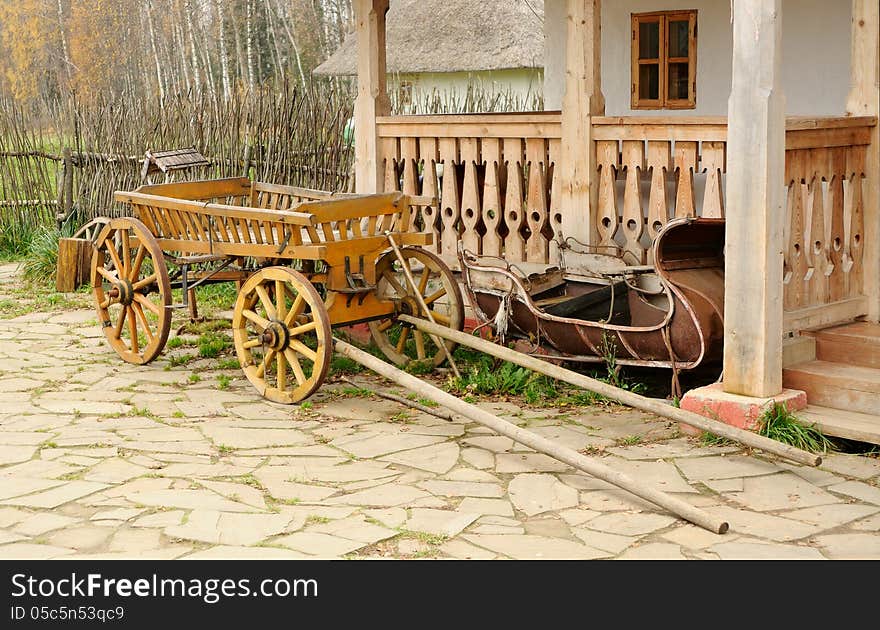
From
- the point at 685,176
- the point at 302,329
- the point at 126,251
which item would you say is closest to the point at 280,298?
the point at 302,329

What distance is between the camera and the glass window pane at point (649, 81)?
30.3 feet

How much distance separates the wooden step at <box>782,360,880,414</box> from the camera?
20.6ft

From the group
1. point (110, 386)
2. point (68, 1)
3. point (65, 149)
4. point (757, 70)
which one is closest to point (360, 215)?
point (110, 386)

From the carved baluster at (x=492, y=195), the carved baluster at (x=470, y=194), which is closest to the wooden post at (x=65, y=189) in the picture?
the carved baluster at (x=470, y=194)

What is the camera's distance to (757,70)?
599 centimetres

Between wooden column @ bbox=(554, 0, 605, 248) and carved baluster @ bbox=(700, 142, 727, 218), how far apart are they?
96 centimetres

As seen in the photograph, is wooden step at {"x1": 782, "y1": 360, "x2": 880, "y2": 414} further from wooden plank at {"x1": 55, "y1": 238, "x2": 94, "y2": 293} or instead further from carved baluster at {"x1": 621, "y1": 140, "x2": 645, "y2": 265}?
wooden plank at {"x1": 55, "y1": 238, "x2": 94, "y2": 293}

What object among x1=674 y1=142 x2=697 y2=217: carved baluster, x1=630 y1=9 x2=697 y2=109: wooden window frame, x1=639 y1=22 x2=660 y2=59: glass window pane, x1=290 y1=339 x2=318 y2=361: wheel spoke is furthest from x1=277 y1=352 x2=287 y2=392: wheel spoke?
x1=639 y1=22 x2=660 y2=59: glass window pane

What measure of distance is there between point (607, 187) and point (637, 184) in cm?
28

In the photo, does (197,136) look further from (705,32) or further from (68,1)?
(68,1)

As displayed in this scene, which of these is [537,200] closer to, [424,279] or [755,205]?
[424,279]

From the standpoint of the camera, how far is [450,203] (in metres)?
8.80

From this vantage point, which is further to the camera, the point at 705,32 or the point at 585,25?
the point at 705,32

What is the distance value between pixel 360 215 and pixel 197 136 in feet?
18.7
